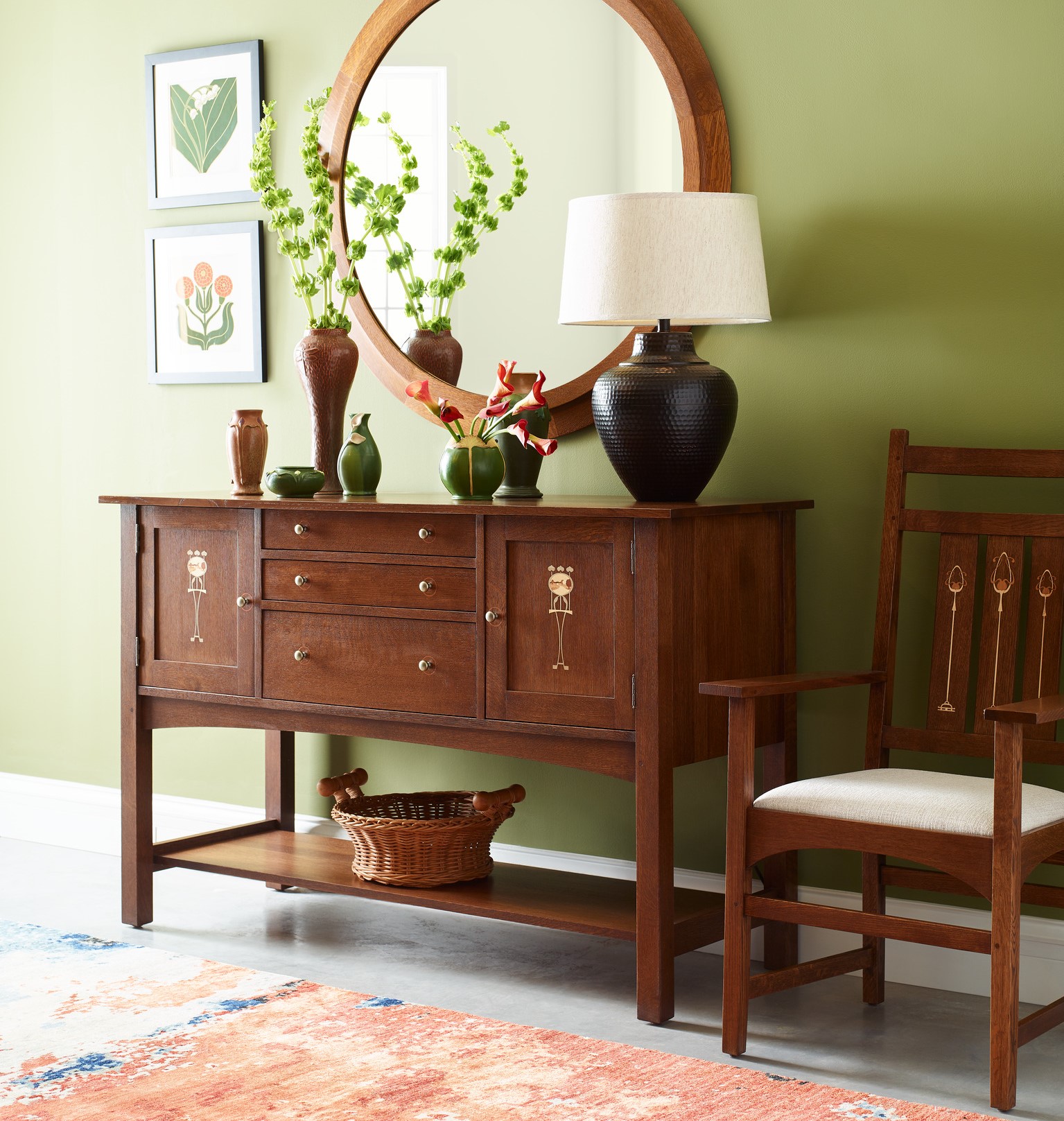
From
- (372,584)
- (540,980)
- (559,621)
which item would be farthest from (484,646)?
(540,980)

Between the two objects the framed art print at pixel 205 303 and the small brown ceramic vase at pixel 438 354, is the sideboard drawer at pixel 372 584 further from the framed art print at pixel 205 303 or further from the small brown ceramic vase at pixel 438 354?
the framed art print at pixel 205 303

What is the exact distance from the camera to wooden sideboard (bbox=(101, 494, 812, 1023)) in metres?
2.57

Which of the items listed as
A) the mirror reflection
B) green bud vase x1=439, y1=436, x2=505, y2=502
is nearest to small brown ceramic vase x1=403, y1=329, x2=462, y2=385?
the mirror reflection

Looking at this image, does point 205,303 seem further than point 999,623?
Yes

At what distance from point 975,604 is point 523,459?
0.87 m

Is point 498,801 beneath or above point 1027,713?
beneath

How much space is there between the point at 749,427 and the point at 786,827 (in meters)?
0.93

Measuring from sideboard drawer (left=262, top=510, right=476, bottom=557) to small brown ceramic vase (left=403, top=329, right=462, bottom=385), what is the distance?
0.58 meters

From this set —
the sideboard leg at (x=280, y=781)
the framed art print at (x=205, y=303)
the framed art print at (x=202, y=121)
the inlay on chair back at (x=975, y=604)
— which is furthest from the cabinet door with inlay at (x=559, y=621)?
the framed art print at (x=202, y=121)

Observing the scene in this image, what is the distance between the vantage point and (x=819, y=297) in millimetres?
2922

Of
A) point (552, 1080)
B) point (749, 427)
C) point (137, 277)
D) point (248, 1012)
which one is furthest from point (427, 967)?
point (137, 277)

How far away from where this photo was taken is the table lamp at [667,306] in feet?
8.73

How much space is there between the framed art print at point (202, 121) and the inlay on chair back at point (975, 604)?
5.95ft

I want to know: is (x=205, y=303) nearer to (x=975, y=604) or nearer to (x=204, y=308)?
(x=204, y=308)
